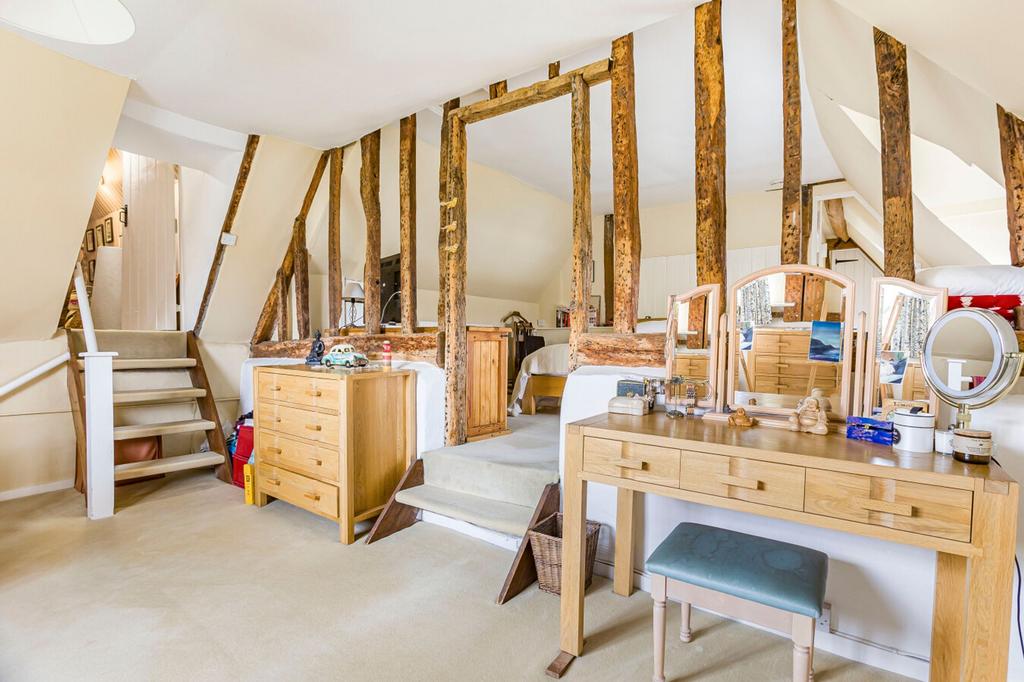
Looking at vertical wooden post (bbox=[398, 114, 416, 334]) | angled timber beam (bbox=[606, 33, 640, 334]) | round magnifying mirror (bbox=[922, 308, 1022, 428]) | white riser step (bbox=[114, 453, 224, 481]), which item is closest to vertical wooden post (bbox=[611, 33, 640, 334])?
angled timber beam (bbox=[606, 33, 640, 334])

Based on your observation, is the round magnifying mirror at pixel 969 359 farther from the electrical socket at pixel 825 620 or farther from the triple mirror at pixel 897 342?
the electrical socket at pixel 825 620

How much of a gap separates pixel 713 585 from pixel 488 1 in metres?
2.27

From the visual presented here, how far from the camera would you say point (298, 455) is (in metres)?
2.84

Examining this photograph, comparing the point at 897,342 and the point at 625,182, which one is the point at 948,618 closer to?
the point at 897,342

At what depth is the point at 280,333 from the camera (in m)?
4.32

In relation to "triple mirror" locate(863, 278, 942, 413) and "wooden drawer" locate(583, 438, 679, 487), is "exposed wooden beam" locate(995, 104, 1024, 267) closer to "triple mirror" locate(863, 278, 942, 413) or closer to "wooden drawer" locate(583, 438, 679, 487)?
"triple mirror" locate(863, 278, 942, 413)

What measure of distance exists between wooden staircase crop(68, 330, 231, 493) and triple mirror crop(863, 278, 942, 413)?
4.00 metres

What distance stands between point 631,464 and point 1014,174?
157cm

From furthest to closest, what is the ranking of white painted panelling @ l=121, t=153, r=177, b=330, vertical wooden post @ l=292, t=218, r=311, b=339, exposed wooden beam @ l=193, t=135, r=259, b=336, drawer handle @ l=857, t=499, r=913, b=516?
white painted panelling @ l=121, t=153, r=177, b=330
vertical wooden post @ l=292, t=218, r=311, b=339
exposed wooden beam @ l=193, t=135, r=259, b=336
drawer handle @ l=857, t=499, r=913, b=516

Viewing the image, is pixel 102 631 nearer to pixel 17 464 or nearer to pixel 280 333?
pixel 17 464

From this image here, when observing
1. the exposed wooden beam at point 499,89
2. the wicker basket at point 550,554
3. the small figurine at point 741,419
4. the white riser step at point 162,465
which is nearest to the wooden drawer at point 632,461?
the small figurine at point 741,419

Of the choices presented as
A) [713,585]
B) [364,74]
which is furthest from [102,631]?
[364,74]

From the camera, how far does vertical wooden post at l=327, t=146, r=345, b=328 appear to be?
375cm

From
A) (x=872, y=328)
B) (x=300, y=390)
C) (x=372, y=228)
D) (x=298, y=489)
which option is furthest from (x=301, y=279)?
(x=872, y=328)
